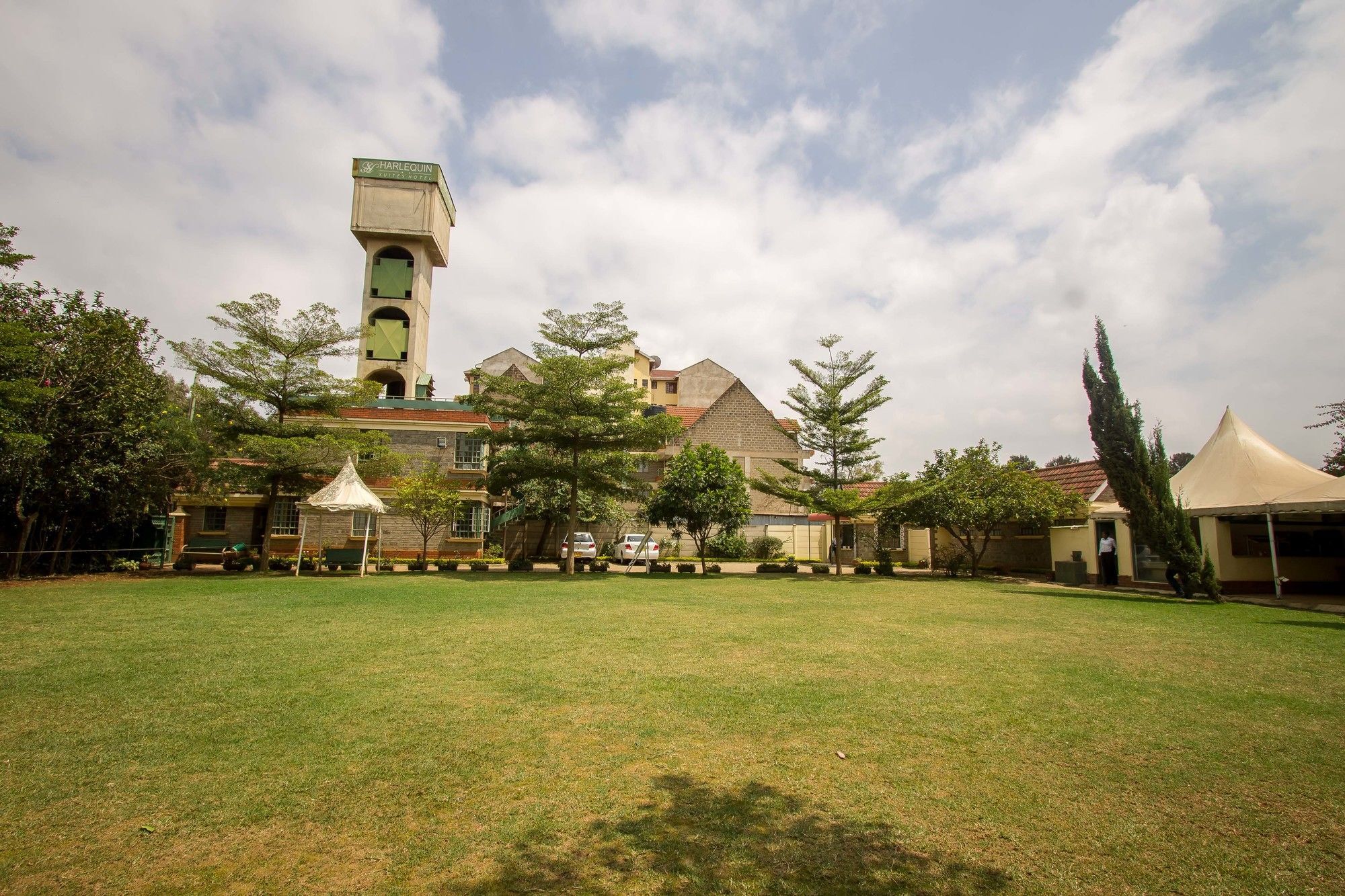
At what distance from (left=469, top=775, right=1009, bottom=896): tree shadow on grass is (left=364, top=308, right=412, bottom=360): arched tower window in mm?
33666

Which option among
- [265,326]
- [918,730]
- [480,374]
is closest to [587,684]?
[918,730]

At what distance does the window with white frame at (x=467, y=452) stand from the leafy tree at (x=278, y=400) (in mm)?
6082

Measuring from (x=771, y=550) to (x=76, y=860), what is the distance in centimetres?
2878

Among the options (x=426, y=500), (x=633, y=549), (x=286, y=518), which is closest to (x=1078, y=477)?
(x=633, y=549)

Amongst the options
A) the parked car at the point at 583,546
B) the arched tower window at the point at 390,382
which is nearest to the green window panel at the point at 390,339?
the arched tower window at the point at 390,382

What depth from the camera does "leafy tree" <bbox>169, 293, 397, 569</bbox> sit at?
1895 centimetres

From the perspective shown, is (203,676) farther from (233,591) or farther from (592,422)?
(592,422)

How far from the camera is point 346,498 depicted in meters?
18.1

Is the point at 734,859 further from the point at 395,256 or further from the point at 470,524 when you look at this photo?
the point at 395,256

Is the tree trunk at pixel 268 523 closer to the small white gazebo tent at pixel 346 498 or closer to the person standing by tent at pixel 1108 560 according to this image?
the small white gazebo tent at pixel 346 498

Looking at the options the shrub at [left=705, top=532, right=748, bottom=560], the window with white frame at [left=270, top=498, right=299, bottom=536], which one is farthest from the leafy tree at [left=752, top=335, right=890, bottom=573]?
the window with white frame at [left=270, top=498, right=299, bottom=536]

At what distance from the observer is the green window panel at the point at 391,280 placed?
3375cm

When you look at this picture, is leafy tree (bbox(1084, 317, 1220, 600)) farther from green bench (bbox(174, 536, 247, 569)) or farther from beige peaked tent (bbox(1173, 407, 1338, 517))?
green bench (bbox(174, 536, 247, 569))

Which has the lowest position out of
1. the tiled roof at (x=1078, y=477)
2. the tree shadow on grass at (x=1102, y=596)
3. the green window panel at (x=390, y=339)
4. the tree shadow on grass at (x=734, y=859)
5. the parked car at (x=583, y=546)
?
the tree shadow on grass at (x=734, y=859)
